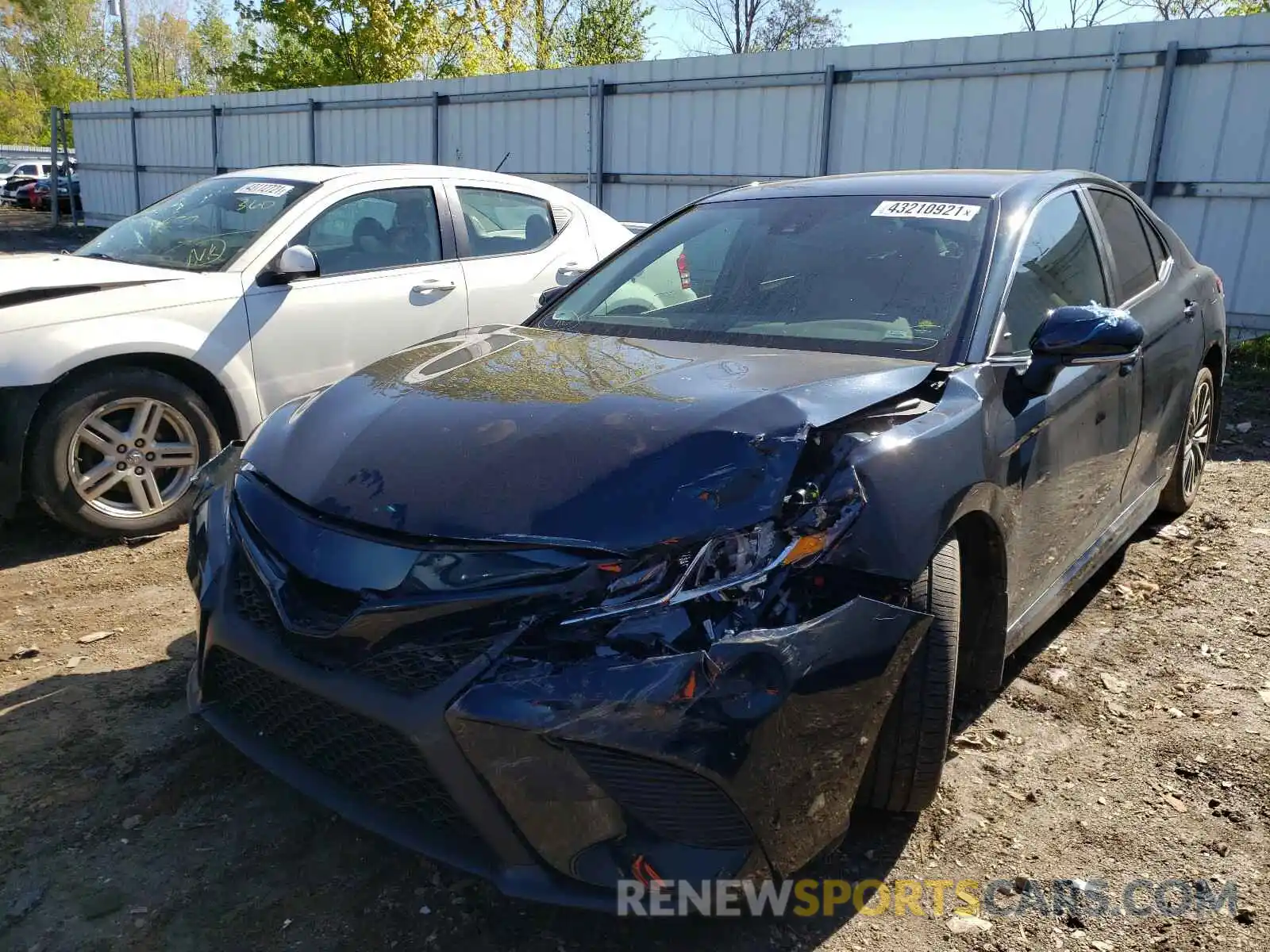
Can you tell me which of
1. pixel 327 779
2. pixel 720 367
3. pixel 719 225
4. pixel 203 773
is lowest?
pixel 203 773

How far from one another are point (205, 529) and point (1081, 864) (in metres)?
2.30

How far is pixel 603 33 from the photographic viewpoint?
3244 cm

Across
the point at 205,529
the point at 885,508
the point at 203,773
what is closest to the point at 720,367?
the point at 885,508

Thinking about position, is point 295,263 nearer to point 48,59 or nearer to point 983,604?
point 983,604

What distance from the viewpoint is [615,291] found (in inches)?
139

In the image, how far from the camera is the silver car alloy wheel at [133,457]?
429 centimetres

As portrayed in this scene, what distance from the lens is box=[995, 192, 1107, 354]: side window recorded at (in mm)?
2869

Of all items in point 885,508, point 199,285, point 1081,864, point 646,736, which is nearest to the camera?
point 646,736

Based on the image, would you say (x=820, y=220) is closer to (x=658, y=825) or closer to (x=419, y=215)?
(x=658, y=825)

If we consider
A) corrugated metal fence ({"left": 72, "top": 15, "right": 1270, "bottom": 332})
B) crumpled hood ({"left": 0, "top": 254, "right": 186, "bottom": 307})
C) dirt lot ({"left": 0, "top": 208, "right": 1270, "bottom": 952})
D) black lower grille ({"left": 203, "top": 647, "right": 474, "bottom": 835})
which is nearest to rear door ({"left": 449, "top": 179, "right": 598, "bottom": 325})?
crumpled hood ({"left": 0, "top": 254, "right": 186, "bottom": 307})

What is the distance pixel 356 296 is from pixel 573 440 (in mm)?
3199

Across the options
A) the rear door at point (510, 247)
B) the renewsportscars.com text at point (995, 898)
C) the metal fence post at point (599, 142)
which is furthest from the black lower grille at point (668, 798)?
the metal fence post at point (599, 142)

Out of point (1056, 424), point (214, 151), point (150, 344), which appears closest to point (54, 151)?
point (214, 151)

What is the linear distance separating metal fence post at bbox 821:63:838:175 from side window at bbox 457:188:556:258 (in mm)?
5432
